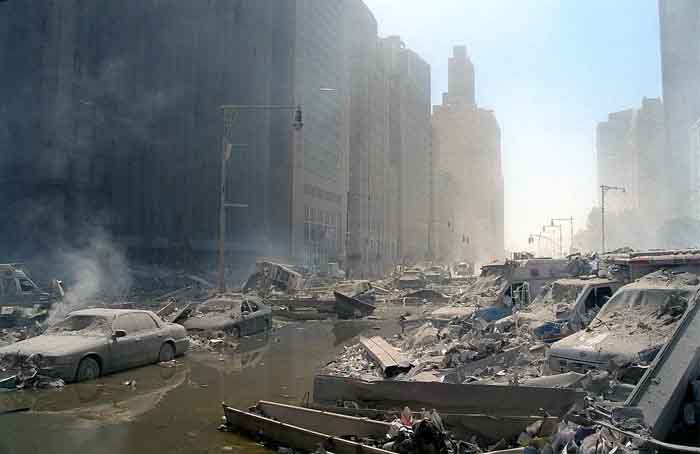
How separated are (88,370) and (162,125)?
126 feet


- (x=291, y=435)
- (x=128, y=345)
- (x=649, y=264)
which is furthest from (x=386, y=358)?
(x=649, y=264)

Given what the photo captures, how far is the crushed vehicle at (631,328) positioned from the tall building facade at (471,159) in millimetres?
153463

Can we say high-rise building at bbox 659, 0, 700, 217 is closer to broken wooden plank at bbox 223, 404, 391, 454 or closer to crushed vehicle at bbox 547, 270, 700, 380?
crushed vehicle at bbox 547, 270, 700, 380

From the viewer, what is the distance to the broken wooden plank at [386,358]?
955cm

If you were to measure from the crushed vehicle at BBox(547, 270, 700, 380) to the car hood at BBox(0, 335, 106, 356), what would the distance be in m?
7.61

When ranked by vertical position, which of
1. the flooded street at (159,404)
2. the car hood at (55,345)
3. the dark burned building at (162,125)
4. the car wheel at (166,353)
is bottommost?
the flooded street at (159,404)

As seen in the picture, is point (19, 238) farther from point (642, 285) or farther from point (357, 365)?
point (642, 285)

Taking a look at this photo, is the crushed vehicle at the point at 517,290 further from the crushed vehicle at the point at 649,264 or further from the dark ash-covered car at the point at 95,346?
the dark ash-covered car at the point at 95,346

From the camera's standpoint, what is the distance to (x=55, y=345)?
9.52 m

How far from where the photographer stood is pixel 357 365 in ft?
35.7

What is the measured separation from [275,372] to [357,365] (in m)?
1.63

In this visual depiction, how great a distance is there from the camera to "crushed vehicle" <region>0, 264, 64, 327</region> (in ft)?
55.4

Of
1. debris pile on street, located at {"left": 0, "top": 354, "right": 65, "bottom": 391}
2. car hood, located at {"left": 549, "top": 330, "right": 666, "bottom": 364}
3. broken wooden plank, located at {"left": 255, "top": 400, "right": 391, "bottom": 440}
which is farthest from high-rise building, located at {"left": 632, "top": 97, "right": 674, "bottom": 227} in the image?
debris pile on street, located at {"left": 0, "top": 354, "right": 65, "bottom": 391}

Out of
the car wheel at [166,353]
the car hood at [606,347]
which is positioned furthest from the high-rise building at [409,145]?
the car hood at [606,347]
